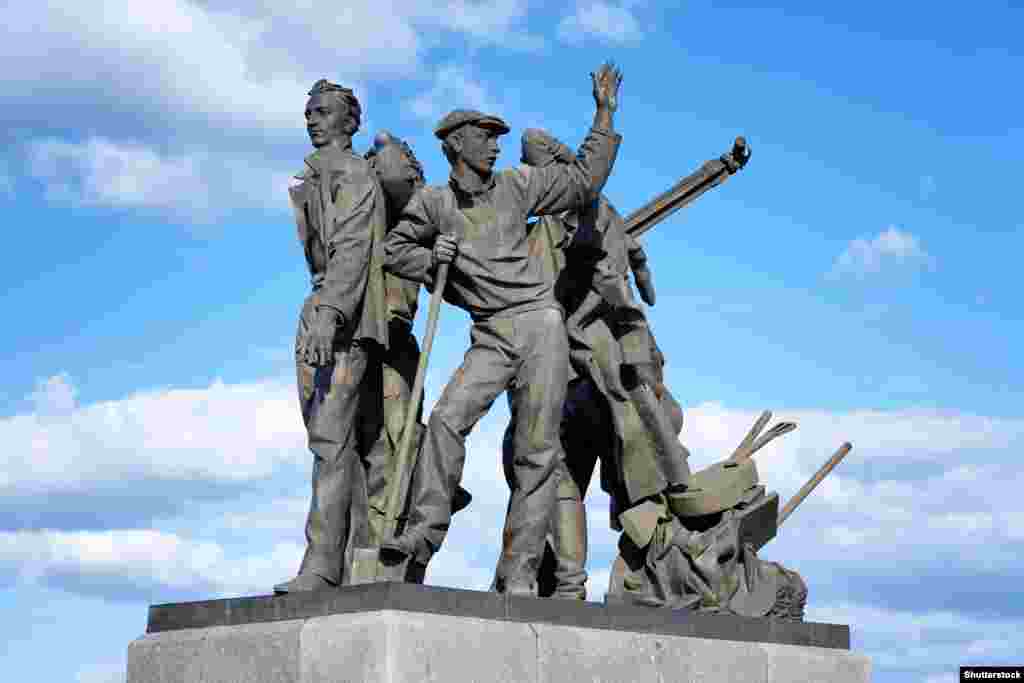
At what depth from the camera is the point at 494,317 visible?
1049 centimetres

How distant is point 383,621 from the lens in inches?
354

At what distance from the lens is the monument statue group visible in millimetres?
10305

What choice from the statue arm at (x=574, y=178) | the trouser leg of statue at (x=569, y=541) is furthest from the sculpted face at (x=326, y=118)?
the trouser leg of statue at (x=569, y=541)

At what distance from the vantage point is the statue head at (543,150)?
444 inches

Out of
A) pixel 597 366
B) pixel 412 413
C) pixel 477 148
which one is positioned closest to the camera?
pixel 412 413

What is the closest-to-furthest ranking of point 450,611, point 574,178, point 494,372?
1. point 450,611
2. point 494,372
3. point 574,178

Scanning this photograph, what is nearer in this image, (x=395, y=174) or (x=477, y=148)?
(x=477, y=148)

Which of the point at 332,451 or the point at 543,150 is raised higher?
the point at 543,150

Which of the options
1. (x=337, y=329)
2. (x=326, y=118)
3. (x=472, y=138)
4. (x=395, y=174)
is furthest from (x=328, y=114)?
(x=337, y=329)

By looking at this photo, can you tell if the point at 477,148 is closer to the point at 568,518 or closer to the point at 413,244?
the point at 413,244

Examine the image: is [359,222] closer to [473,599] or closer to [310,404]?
[310,404]

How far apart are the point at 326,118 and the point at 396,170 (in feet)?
1.81

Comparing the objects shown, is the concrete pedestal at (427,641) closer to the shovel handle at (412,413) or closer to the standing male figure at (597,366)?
the shovel handle at (412,413)

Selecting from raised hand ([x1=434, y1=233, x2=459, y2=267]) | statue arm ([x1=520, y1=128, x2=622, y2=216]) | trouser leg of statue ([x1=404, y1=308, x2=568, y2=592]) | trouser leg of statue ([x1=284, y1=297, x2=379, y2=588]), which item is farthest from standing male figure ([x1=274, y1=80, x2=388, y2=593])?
statue arm ([x1=520, y1=128, x2=622, y2=216])
